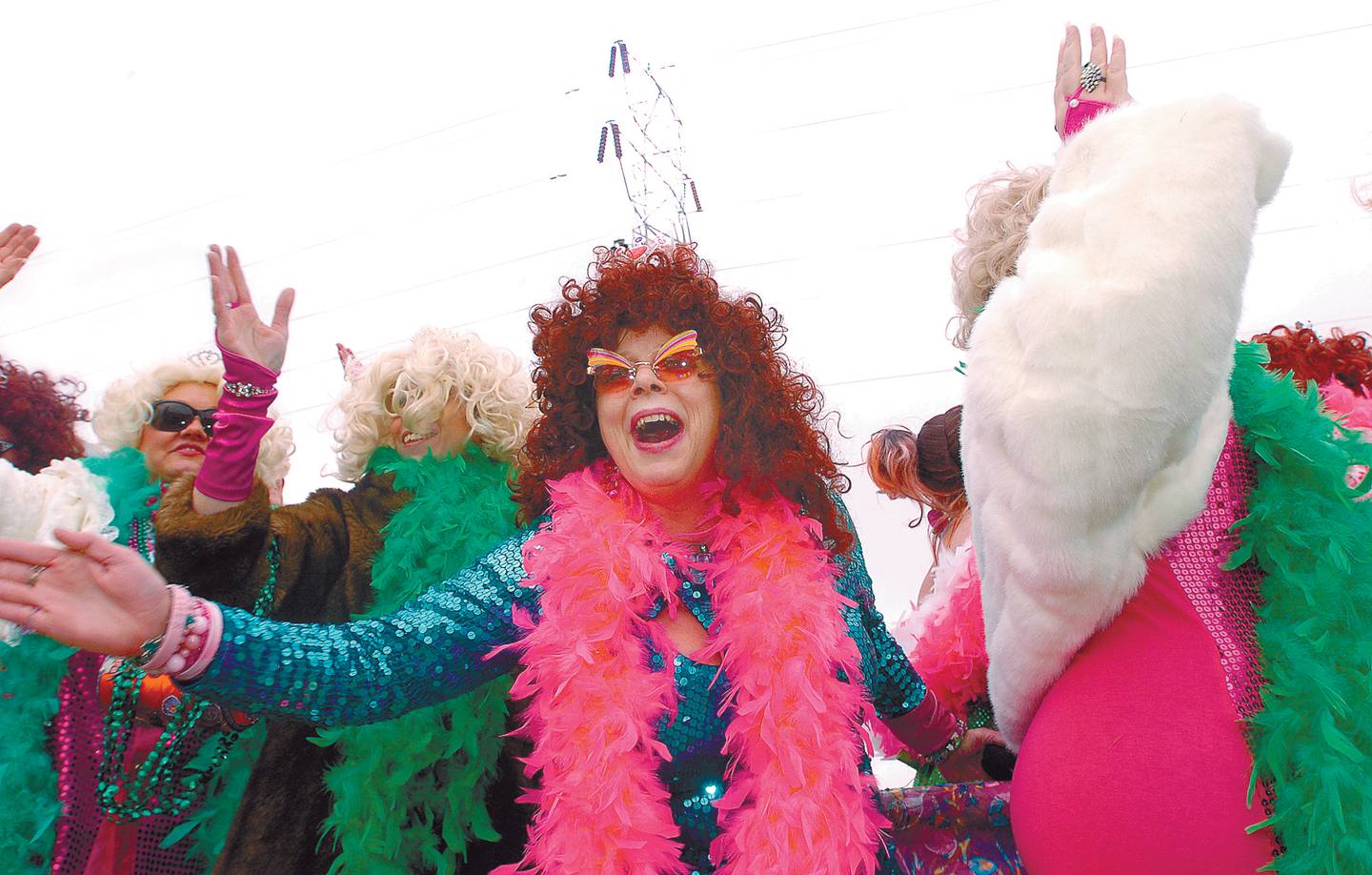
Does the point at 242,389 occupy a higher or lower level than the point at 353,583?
higher

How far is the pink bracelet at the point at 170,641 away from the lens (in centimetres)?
132

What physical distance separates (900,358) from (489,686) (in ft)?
6.85

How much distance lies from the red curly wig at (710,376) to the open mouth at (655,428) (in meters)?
0.13

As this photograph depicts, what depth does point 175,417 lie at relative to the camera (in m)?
2.78

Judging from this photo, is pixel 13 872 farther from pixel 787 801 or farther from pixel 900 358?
pixel 900 358

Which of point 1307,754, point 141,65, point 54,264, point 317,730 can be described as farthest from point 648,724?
point 54,264

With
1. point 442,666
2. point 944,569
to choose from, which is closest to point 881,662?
point 944,569

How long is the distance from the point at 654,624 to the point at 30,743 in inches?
66.6

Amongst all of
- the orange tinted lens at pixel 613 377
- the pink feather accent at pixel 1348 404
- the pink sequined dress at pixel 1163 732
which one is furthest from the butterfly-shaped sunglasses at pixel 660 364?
the pink feather accent at pixel 1348 404

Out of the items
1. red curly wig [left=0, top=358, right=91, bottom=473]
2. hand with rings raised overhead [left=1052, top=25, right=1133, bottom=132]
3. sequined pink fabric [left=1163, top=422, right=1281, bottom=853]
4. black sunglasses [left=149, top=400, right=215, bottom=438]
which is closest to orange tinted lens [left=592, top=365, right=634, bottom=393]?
hand with rings raised overhead [left=1052, top=25, right=1133, bottom=132]

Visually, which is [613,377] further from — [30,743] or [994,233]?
[30,743]

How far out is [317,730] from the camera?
234 centimetres

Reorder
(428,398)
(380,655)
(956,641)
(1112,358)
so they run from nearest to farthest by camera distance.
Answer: (1112,358), (380,655), (956,641), (428,398)

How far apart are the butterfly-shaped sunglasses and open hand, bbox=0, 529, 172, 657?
901 millimetres
